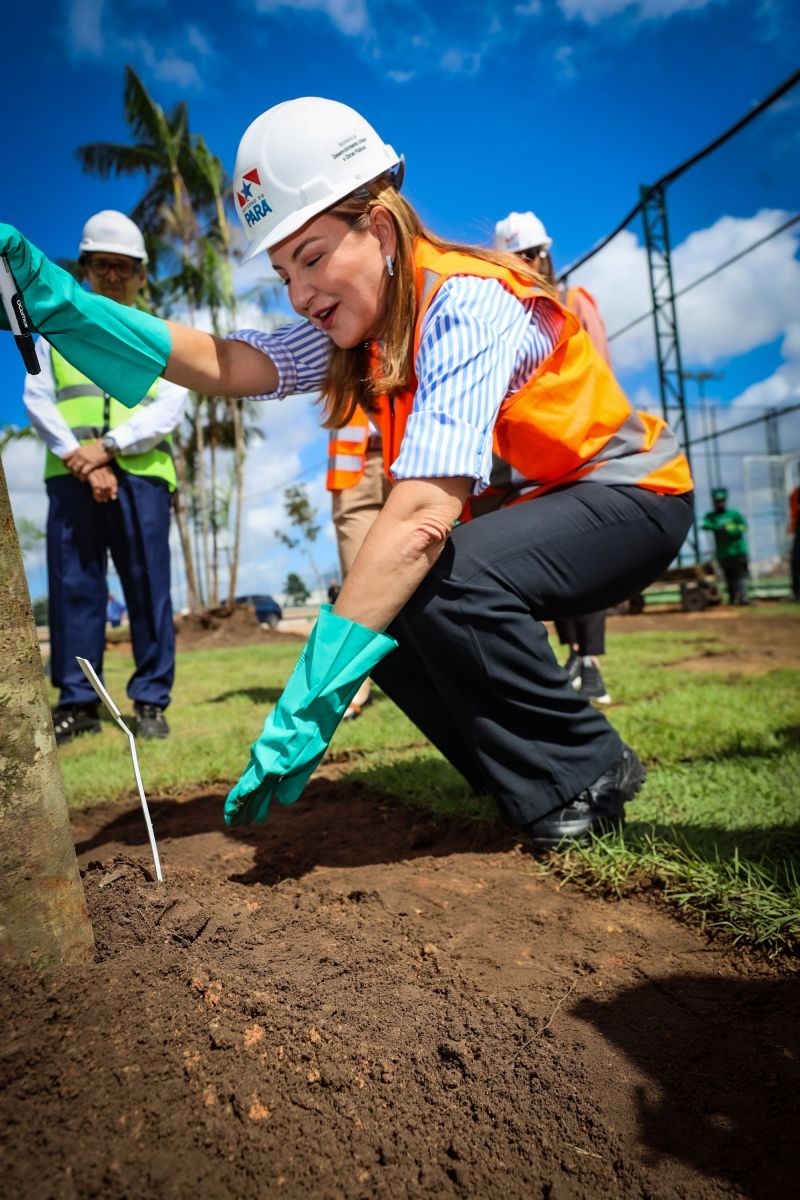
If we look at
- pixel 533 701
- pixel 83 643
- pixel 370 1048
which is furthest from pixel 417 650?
pixel 83 643

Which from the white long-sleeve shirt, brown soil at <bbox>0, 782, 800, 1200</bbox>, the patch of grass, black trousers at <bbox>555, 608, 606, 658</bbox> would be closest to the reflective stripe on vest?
the white long-sleeve shirt

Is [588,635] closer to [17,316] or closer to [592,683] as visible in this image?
[592,683]

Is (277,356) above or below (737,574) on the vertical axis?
above

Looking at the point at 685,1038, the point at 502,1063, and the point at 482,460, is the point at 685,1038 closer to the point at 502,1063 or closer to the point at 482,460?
the point at 502,1063

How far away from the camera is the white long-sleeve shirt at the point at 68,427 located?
3637mm

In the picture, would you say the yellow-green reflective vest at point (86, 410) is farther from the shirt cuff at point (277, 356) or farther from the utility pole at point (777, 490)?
the utility pole at point (777, 490)

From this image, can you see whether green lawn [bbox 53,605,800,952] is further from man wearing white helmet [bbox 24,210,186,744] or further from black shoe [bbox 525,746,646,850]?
man wearing white helmet [bbox 24,210,186,744]

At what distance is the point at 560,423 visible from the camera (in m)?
1.92

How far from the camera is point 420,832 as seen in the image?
217cm

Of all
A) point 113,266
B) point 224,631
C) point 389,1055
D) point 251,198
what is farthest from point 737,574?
point 389,1055

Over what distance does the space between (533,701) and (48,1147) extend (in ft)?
4.21

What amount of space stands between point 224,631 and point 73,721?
10.5 metres

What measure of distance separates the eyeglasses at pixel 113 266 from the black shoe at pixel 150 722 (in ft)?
6.69

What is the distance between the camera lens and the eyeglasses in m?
3.64
